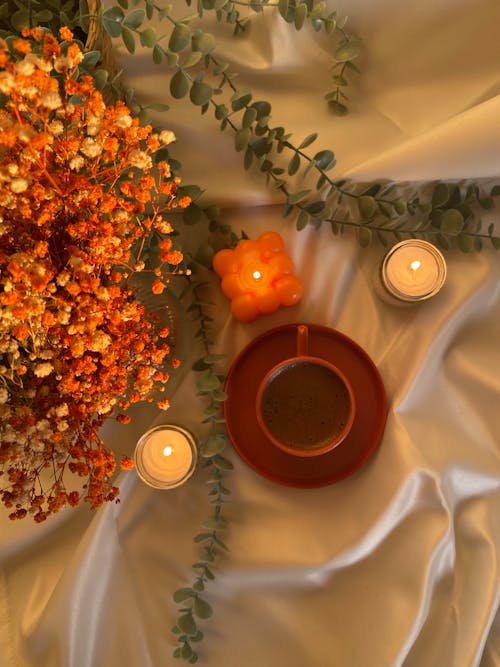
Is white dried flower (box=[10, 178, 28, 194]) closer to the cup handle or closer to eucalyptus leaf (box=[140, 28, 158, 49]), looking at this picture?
eucalyptus leaf (box=[140, 28, 158, 49])

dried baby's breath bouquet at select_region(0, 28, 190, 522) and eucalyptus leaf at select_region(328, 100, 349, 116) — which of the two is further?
eucalyptus leaf at select_region(328, 100, 349, 116)

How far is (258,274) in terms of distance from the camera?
0.92m

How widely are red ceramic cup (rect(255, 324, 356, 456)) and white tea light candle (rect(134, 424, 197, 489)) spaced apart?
143mm

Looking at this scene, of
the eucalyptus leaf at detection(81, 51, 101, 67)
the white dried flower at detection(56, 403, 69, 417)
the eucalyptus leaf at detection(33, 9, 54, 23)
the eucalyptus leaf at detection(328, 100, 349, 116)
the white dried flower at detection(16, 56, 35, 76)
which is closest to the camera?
the white dried flower at detection(16, 56, 35, 76)

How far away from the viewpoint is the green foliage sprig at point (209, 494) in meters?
0.89

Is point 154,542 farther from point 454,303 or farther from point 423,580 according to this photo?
point 454,303

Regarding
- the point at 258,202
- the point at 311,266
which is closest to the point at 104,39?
the point at 258,202

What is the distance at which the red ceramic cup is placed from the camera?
0.88 meters

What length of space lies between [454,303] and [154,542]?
2.12ft

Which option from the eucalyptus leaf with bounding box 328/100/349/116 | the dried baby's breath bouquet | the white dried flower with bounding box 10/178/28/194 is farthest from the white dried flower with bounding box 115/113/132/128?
the eucalyptus leaf with bounding box 328/100/349/116

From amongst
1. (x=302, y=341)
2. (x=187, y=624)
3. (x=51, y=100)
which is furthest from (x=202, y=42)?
(x=187, y=624)

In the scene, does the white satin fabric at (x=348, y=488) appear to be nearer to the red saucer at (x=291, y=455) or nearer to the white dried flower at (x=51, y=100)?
the red saucer at (x=291, y=455)

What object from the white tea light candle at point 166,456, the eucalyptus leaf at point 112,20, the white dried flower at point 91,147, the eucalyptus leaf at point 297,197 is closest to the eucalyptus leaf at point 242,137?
the eucalyptus leaf at point 297,197

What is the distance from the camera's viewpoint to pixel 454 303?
942mm
